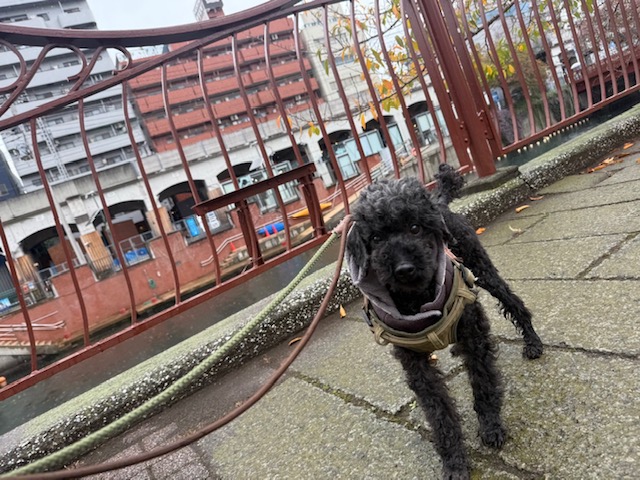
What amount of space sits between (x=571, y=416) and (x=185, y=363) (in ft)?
6.61

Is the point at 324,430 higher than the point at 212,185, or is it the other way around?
the point at 212,185

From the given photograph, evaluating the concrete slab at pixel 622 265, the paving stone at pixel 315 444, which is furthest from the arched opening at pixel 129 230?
the concrete slab at pixel 622 265

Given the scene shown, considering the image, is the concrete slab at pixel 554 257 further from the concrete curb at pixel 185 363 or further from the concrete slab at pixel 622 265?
the concrete curb at pixel 185 363

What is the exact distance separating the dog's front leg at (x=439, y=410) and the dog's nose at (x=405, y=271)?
31 cm

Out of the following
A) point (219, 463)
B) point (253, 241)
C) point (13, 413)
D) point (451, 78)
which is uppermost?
point (451, 78)

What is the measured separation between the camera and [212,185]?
28781 millimetres

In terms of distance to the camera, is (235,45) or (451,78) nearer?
(235,45)

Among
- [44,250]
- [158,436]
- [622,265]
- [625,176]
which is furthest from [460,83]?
A: [44,250]

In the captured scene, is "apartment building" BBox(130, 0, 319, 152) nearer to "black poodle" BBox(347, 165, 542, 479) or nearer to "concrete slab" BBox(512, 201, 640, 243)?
"concrete slab" BBox(512, 201, 640, 243)

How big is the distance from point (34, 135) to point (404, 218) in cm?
256

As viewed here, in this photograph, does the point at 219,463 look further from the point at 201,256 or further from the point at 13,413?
the point at 201,256

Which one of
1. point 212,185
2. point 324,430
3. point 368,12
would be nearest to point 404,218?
point 324,430

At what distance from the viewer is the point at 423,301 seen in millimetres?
1406

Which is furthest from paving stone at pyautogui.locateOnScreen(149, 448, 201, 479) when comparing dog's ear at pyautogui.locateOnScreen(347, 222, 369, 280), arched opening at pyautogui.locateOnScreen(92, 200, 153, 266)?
arched opening at pyautogui.locateOnScreen(92, 200, 153, 266)
